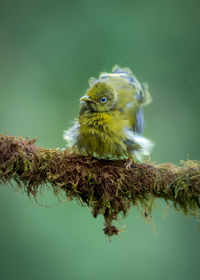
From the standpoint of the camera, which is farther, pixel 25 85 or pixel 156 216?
pixel 25 85

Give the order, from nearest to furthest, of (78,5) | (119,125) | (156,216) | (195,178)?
(195,178) < (119,125) < (156,216) < (78,5)

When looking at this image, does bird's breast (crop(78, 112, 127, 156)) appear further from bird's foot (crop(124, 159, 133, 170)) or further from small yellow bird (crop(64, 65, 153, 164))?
bird's foot (crop(124, 159, 133, 170))

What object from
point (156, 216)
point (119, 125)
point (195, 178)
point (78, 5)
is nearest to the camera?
point (195, 178)

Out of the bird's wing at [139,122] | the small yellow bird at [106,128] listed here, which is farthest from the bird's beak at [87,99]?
the bird's wing at [139,122]

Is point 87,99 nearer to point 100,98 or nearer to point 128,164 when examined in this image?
point 100,98

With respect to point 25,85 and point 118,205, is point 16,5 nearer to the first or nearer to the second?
point 25,85

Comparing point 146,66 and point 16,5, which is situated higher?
point 16,5

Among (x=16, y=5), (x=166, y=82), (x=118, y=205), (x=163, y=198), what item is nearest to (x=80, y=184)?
(x=118, y=205)
